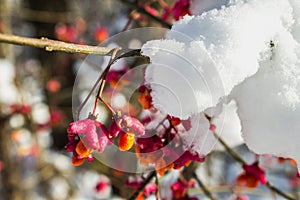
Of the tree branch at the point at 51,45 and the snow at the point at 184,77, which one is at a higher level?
the snow at the point at 184,77

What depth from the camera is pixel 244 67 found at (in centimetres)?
87

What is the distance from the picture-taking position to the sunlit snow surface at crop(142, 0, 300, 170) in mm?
868

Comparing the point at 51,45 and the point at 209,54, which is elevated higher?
the point at 209,54

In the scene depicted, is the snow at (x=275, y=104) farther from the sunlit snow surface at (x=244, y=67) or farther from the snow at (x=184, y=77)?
the snow at (x=184, y=77)

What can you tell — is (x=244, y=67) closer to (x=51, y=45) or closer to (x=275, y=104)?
(x=275, y=104)

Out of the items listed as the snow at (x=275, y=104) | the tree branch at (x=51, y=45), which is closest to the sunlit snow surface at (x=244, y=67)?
the snow at (x=275, y=104)

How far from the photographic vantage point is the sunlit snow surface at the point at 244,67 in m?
0.87

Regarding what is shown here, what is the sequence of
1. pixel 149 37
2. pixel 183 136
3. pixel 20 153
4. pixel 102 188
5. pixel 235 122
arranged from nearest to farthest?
pixel 183 136 → pixel 235 122 → pixel 149 37 → pixel 102 188 → pixel 20 153

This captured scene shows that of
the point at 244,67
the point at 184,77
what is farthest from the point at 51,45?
the point at 244,67

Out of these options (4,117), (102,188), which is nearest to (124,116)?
(102,188)

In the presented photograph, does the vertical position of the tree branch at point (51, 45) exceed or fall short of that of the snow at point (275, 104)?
it falls short

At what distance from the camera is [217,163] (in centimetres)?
469

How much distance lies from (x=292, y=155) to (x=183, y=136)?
29 cm

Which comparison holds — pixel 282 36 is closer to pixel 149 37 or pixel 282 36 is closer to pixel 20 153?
pixel 149 37
